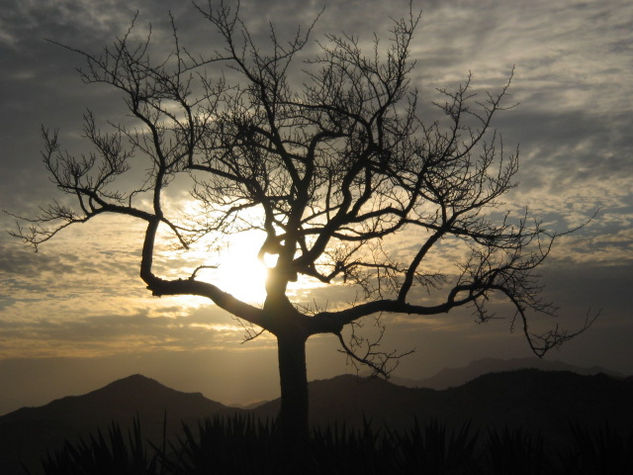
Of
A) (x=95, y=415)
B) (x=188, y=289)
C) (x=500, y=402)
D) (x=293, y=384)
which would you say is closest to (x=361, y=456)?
(x=293, y=384)

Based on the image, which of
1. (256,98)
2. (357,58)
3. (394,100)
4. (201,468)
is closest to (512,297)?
(394,100)

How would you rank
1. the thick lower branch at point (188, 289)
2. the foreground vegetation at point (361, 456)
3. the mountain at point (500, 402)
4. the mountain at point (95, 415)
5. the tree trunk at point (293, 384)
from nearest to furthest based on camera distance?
1. the foreground vegetation at point (361, 456)
2. the tree trunk at point (293, 384)
3. the thick lower branch at point (188, 289)
4. the mountain at point (500, 402)
5. the mountain at point (95, 415)

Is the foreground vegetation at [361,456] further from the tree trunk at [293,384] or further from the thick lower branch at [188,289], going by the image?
the thick lower branch at [188,289]

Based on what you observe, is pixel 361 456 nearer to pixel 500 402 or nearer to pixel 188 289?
pixel 188 289

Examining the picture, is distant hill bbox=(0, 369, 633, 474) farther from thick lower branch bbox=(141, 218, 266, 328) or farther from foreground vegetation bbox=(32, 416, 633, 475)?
foreground vegetation bbox=(32, 416, 633, 475)

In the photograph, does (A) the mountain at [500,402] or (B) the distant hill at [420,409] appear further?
(B) the distant hill at [420,409]

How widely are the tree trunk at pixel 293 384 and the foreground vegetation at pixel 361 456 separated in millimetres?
3463

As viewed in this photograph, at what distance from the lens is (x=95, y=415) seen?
74.1 ft

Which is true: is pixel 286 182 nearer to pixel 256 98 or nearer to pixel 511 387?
pixel 256 98

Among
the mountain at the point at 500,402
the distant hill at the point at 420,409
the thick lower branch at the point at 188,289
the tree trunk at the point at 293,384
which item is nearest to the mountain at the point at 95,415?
the distant hill at the point at 420,409

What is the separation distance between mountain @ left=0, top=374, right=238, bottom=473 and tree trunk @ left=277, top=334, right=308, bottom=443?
830cm

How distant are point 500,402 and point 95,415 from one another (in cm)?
1424

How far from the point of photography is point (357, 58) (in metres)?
11.5

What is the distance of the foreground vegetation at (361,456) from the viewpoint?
618 cm
